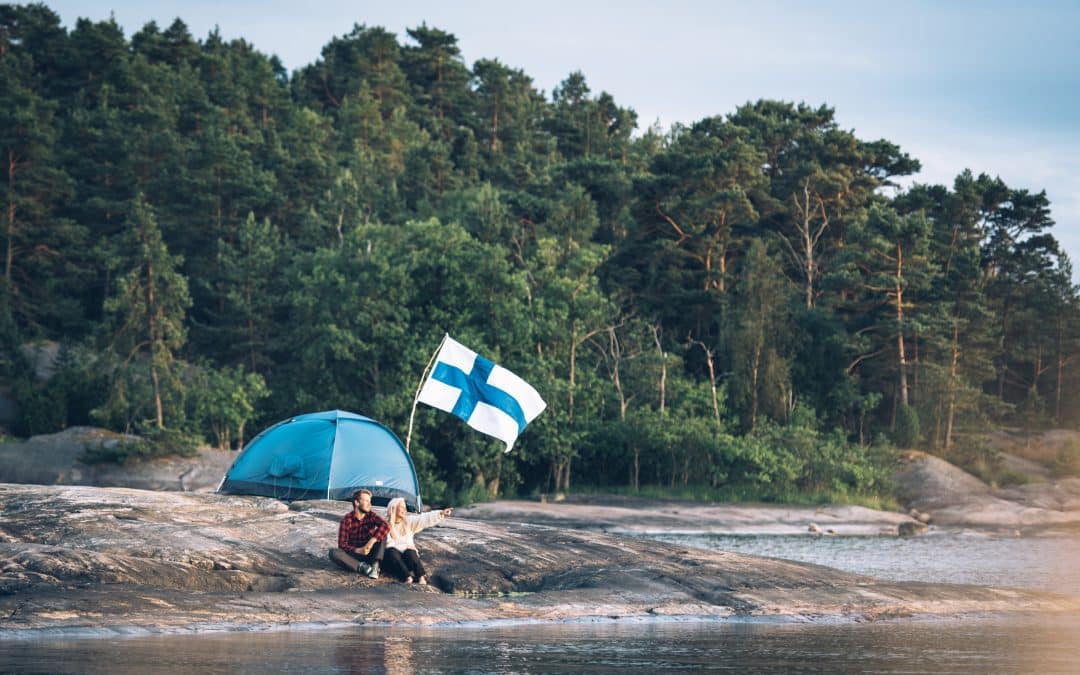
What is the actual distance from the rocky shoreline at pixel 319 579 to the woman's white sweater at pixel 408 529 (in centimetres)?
63

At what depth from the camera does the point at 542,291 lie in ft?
176

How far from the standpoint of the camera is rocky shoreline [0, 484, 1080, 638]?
16125 millimetres

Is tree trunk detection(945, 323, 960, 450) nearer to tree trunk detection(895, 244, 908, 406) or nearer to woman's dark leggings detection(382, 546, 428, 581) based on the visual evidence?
tree trunk detection(895, 244, 908, 406)

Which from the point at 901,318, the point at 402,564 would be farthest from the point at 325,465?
the point at 901,318

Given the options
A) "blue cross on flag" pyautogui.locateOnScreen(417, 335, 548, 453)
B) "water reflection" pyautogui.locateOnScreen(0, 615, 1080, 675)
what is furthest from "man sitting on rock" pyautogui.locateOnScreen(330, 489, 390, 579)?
"blue cross on flag" pyautogui.locateOnScreen(417, 335, 548, 453)

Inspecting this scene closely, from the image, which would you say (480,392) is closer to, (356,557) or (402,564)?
(402,564)

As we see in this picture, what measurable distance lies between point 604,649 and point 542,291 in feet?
128

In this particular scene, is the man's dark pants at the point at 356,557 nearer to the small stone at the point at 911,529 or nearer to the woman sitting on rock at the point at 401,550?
the woman sitting on rock at the point at 401,550

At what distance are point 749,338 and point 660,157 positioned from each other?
11.1 metres

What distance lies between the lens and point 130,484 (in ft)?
152

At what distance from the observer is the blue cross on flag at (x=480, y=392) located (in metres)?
23.6

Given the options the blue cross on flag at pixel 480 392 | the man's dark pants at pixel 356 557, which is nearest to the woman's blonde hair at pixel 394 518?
the man's dark pants at pixel 356 557

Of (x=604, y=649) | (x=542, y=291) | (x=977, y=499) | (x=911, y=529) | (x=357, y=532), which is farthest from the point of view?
(x=542, y=291)

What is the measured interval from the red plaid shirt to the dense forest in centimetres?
2973
